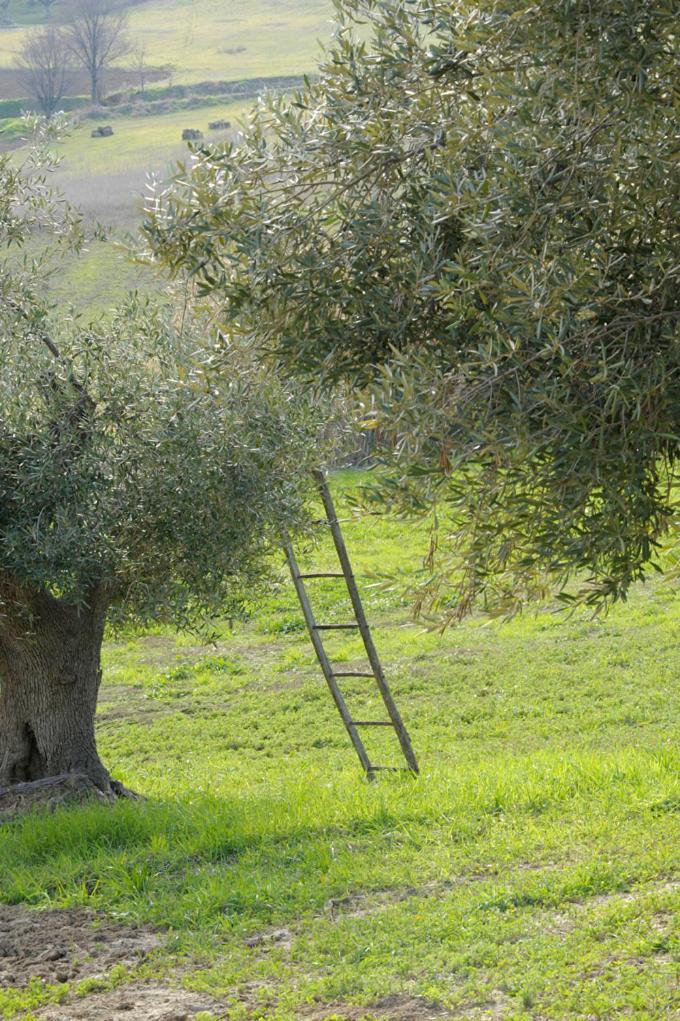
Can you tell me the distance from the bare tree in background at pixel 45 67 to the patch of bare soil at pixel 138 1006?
Answer: 321ft

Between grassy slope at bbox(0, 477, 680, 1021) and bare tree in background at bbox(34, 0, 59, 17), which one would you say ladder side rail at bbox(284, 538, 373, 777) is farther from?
bare tree in background at bbox(34, 0, 59, 17)

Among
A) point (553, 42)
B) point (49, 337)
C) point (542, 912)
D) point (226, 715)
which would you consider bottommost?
point (226, 715)

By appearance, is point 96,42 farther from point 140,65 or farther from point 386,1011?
point 386,1011

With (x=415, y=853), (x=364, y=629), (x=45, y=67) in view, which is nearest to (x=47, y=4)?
(x=45, y=67)

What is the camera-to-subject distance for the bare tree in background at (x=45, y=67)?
100875 millimetres

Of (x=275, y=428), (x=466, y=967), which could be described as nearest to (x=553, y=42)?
(x=466, y=967)

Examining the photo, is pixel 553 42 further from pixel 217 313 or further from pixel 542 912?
pixel 542 912

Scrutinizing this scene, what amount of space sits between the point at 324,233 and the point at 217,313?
71 centimetres

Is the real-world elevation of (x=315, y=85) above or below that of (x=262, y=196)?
above

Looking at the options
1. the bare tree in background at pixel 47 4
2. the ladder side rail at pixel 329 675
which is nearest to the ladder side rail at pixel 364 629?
the ladder side rail at pixel 329 675

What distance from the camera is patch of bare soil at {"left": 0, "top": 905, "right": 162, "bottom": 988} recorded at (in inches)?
297

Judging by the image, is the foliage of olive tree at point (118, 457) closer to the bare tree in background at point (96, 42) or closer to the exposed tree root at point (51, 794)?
the exposed tree root at point (51, 794)

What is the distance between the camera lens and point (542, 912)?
7.54 m

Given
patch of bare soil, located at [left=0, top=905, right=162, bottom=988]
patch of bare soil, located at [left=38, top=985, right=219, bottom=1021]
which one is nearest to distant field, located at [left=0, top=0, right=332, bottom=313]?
patch of bare soil, located at [left=38, top=985, right=219, bottom=1021]
